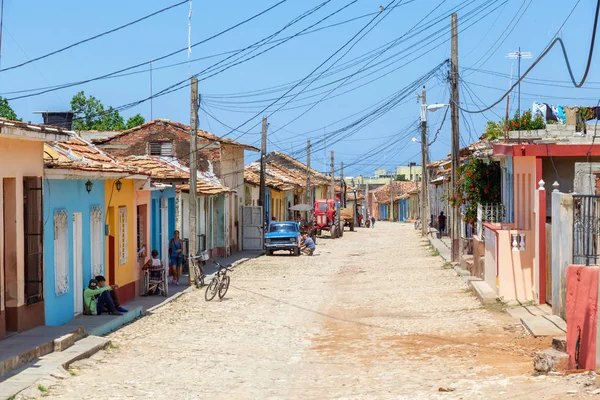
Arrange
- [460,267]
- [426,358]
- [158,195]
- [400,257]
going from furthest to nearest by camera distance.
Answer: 1. [400,257]
2. [460,267]
3. [158,195]
4. [426,358]

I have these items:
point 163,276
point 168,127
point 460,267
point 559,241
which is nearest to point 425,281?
point 460,267

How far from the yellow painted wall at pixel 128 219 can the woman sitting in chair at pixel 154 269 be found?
52 centimetres

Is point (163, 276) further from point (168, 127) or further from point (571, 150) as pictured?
point (168, 127)

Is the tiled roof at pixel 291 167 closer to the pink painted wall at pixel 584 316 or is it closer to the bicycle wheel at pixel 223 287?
the bicycle wheel at pixel 223 287

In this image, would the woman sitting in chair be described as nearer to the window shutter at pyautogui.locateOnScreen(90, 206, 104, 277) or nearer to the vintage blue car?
the window shutter at pyautogui.locateOnScreen(90, 206, 104, 277)

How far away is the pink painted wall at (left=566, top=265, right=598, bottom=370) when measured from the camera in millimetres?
10852

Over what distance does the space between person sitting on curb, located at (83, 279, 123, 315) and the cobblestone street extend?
603 millimetres

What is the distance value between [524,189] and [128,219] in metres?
9.03

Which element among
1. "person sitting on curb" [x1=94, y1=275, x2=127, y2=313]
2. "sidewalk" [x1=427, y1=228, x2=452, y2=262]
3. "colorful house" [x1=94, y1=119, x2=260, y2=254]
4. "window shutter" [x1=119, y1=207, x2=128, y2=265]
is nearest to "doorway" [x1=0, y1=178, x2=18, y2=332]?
"person sitting on curb" [x1=94, y1=275, x2=127, y2=313]

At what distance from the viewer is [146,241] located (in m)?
23.9

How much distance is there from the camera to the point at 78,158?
19203 mm

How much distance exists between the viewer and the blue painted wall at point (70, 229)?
52.1 feet

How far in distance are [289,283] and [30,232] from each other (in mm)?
12797

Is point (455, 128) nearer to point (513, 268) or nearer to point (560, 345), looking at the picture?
point (513, 268)
